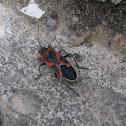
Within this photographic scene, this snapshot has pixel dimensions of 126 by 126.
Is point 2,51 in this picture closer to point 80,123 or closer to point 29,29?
point 29,29

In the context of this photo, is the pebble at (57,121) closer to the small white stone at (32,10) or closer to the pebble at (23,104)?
the pebble at (23,104)

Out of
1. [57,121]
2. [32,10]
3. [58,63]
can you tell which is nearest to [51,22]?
[32,10]

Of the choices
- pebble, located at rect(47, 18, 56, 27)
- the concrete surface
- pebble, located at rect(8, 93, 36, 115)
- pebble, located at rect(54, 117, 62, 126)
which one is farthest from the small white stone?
pebble, located at rect(54, 117, 62, 126)

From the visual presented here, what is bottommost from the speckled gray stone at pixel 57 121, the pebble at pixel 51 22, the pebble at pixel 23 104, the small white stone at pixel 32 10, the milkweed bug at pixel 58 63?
the speckled gray stone at pixel 57 121

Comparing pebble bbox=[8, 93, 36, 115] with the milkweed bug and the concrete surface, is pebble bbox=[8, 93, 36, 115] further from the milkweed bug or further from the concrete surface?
the milkweed bug

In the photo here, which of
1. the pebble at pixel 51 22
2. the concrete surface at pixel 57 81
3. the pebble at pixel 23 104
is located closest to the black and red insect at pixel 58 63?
the concrete surface at pixel 57 81

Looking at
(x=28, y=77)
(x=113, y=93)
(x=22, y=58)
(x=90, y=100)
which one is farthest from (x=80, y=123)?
(x=22, y=58)
